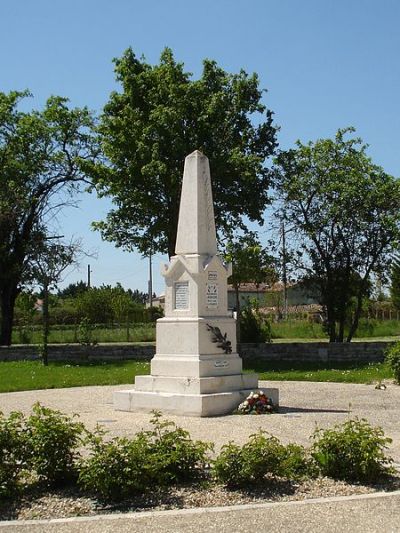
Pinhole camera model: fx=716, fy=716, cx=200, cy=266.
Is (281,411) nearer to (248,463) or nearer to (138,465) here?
(248,463)

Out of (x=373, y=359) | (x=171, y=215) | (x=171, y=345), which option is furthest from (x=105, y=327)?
(x=171, y=345)

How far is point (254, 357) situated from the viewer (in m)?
22.8

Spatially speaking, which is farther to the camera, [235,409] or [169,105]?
[169,105]

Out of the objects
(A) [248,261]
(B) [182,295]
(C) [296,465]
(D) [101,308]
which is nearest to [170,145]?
(A) [248,261]

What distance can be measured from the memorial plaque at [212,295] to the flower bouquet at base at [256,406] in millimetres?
1673

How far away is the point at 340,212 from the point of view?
2267 cm

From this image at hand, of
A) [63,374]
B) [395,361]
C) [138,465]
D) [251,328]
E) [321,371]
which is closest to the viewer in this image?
[138,465]

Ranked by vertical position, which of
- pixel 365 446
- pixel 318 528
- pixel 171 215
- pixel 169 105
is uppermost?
pixel 169 105

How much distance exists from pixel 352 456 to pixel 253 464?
0.93m

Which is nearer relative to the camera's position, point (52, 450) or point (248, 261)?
point (52, 450)

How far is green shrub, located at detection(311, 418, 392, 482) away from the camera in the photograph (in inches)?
250

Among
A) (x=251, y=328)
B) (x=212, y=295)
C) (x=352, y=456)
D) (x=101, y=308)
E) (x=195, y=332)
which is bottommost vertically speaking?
(x=352, y=456)

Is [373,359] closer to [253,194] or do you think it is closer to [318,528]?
[253,194]

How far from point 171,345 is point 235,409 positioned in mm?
1492
